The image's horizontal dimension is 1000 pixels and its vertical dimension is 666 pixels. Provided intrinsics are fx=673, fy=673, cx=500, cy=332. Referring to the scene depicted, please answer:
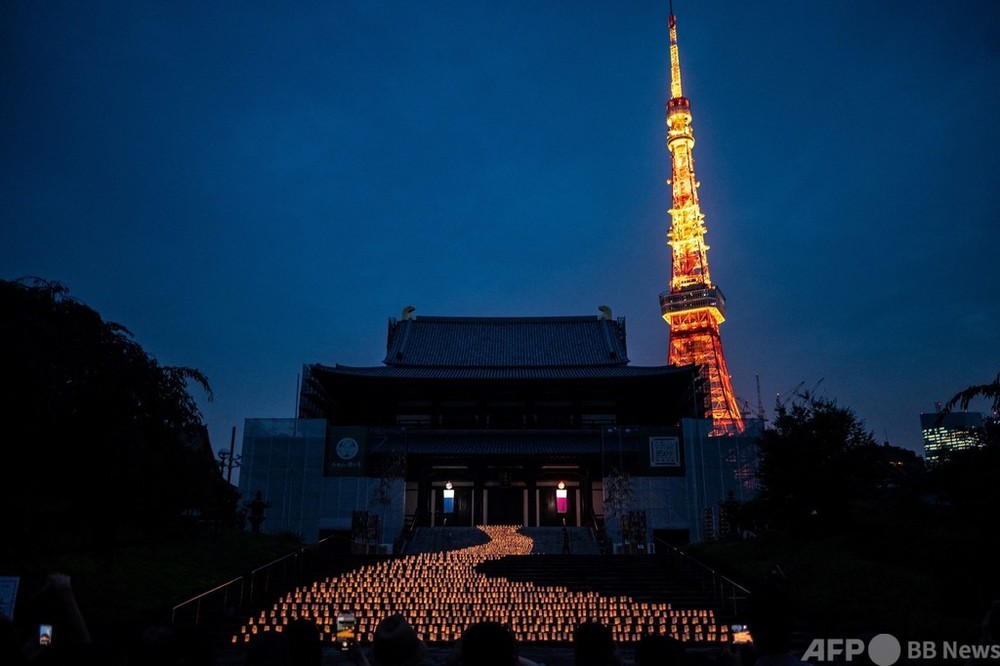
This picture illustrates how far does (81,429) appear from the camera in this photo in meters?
10.6

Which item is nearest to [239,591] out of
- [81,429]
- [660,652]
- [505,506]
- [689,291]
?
[81,429]

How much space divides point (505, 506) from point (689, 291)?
82.8 feet

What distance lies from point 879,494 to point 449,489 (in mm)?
21013

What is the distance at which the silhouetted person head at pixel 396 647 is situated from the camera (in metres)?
3.26

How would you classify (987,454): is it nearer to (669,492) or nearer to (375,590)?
(375,590)

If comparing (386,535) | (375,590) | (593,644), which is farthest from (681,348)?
(593,644)

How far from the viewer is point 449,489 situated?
1309 inches

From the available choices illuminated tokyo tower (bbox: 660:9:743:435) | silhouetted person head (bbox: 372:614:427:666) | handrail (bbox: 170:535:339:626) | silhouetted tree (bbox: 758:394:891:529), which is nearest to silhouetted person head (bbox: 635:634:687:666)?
silhouetted person head (bbox: 372:614:427:666)

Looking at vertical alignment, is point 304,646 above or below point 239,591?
above

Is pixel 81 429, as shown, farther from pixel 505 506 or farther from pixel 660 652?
pixel 505 506

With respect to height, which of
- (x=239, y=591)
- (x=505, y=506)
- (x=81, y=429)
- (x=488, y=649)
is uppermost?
(x=81, y=429)

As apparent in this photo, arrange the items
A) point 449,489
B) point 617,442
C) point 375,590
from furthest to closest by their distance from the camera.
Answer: point 449,489 < point 617,442 < point 375,590

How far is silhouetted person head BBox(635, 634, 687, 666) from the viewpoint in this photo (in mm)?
3303

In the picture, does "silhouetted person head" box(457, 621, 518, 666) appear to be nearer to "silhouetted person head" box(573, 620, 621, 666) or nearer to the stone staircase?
"silhouetted person head" box(573, 620, 621, 666)
